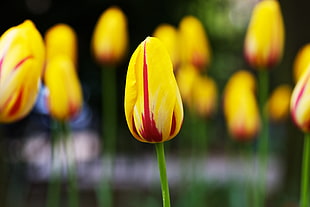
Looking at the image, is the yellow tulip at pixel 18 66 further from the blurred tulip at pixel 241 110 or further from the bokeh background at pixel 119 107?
the bokeh background at pixel 119 107

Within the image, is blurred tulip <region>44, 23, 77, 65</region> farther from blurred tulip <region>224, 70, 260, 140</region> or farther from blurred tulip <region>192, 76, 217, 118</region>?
blurred tulip <region>192, 76, 217, 118</region>

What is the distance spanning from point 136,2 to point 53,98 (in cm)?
267

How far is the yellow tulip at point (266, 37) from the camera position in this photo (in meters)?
1.16

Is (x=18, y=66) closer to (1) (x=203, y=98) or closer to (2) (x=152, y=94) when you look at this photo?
(2) (x=152, y=94)

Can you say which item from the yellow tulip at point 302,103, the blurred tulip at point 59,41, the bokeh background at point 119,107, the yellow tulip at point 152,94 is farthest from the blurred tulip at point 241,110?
the bokeh background at point 119,107

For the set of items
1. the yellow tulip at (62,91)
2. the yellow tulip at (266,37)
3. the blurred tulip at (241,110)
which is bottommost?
the blurred tulip at (241,110)

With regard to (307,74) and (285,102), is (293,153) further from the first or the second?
(307,74)

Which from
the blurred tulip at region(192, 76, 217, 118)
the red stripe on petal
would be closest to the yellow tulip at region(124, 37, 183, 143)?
the red stripe on petal

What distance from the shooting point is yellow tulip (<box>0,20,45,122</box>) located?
2.52 ft

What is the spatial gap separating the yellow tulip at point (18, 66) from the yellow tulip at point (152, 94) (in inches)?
8.2

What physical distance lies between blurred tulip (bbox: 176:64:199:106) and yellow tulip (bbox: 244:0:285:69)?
0.36 m

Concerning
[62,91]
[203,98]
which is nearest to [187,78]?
[203,98]

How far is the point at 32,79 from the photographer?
2.63 ft

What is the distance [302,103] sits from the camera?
0.77m
